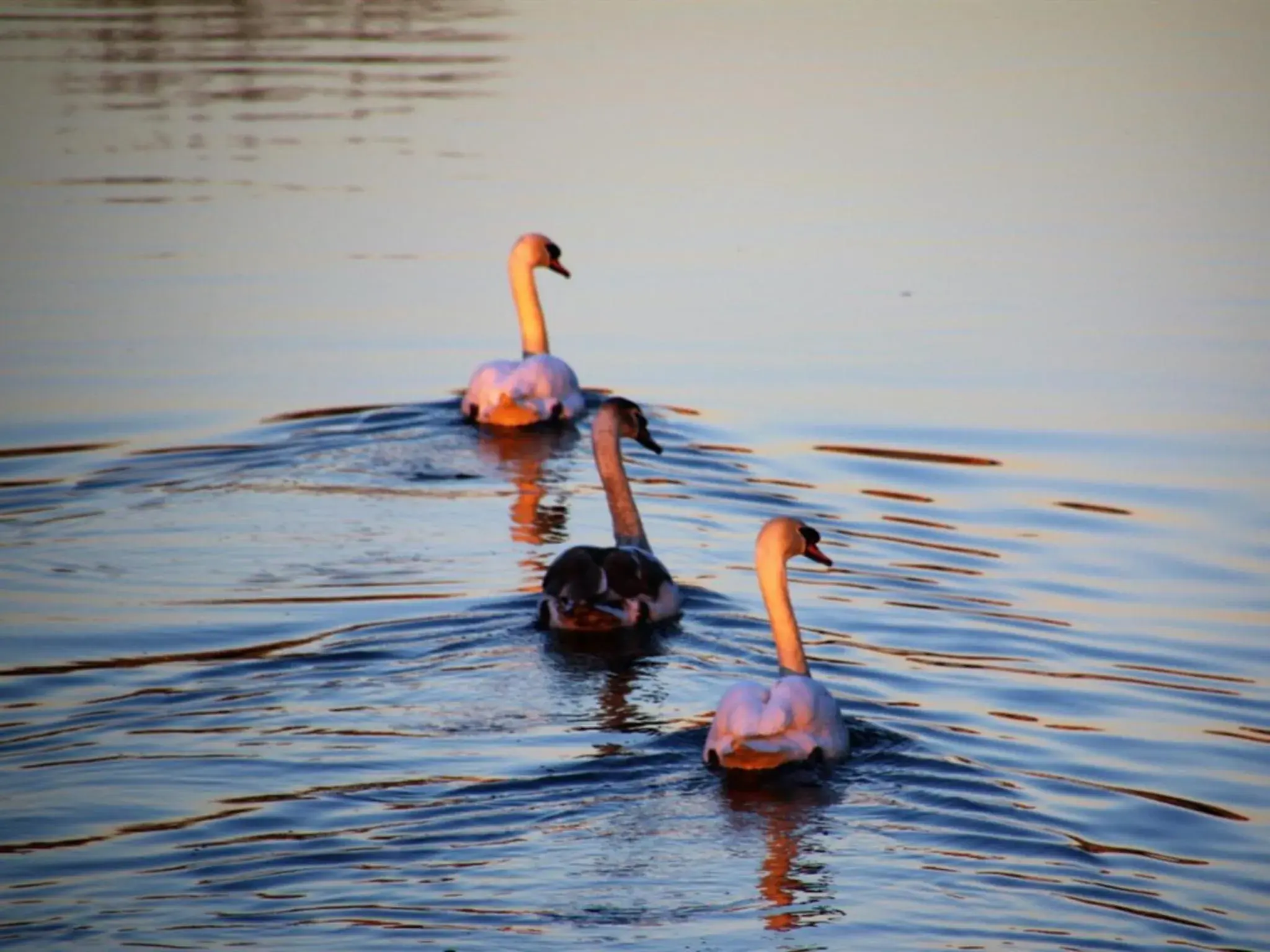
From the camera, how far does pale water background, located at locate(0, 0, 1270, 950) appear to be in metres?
9.42

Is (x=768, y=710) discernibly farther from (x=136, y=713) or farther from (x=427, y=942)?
(x=136, y=713)

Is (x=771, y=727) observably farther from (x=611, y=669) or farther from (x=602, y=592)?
(x=602, y=592)

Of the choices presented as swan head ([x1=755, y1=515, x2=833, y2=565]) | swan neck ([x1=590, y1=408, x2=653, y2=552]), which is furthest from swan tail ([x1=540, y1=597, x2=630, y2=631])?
swan head ([x1=755, y1=515, x2=833, y2=565])

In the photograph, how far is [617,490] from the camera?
14.4 m

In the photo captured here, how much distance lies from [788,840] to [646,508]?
21.3 feet

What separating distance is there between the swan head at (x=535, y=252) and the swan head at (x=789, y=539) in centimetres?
835

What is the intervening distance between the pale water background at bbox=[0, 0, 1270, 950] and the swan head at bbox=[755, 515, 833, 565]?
685 mm

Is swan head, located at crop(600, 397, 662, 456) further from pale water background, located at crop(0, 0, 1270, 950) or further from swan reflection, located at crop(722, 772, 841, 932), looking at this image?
swan reflection, located at crop(722, 772, 841, 932)

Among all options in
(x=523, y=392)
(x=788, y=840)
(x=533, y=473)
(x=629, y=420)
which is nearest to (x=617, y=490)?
(x=629, y=420)

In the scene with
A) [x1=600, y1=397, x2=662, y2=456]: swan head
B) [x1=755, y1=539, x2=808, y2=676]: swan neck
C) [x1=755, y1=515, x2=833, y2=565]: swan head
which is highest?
[x1=600, y1=397, x2=662, y2=456]: swan head

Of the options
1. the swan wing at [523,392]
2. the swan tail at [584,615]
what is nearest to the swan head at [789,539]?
the swan tail at [584,615]

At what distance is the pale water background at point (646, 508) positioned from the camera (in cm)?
942

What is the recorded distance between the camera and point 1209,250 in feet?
75.7

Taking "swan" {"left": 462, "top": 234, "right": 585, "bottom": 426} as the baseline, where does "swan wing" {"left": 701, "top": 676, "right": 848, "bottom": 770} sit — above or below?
below
